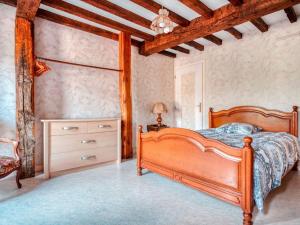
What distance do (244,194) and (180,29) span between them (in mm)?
2906

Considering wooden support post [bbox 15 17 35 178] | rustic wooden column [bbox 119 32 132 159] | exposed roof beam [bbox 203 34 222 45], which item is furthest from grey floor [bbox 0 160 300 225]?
exposed roof beam [bbox 203 34 222 45]

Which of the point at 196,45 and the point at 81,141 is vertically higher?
the point at 196,45

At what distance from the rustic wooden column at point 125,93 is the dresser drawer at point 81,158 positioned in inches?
18.1

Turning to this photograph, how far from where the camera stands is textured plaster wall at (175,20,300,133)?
3391mm

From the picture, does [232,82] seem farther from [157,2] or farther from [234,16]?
[157,2]

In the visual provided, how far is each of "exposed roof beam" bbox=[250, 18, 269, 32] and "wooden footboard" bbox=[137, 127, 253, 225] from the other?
244 cm

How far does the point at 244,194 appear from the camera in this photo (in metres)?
1.78

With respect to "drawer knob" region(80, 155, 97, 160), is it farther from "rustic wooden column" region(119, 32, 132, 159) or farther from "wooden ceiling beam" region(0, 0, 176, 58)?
"wooden ceiling beam" region(0, 0, 176, 58)

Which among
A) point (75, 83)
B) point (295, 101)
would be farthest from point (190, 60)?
point (75, 83)

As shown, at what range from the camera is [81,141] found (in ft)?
10.8

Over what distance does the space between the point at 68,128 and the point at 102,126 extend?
60cm

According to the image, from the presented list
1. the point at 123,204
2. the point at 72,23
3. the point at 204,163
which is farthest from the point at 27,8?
the point at 204,163

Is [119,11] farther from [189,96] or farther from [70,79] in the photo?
[189,96]

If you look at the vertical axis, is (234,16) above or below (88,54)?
above
